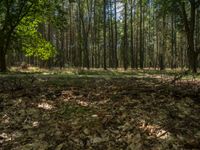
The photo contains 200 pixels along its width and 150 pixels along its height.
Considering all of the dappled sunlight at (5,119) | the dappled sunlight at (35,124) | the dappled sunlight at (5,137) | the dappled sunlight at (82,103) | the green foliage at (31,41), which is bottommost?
the dappled sunlight at (5,137)

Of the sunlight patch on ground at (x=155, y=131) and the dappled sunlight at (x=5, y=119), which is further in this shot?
the dappled sunlight at (x=5, y=119)

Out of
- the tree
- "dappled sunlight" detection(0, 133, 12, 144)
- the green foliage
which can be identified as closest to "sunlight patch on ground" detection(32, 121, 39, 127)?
"dappled sunlight" detection(0, 133, 12, 144)

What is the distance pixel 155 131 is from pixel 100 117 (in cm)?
139

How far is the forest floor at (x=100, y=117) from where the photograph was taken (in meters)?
6.64

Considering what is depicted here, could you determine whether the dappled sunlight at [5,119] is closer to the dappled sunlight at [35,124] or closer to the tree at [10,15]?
the dappled sunlight at [35,124]

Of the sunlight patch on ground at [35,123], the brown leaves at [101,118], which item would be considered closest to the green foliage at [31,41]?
the brown leaves at [101,118]

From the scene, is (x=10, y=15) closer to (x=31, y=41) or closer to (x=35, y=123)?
(x=31, y=41)

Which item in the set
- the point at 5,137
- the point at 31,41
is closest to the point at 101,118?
the point at 5,137

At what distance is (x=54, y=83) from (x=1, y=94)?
1980 millimetres

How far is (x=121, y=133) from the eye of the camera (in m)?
6.93

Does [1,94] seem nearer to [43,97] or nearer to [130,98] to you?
[43,97]

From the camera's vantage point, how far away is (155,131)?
22.6 feet

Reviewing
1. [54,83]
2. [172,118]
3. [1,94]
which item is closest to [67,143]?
[172,118]

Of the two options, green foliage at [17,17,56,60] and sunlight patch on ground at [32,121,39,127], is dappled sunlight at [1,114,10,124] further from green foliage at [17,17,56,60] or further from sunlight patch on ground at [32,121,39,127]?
green foliage at [17,17,56,60]
